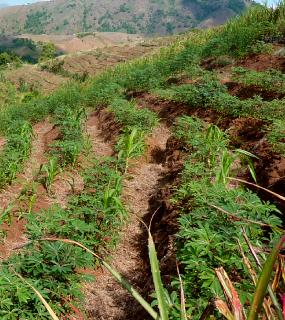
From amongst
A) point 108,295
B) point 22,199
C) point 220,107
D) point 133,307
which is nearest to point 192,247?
point 133,307

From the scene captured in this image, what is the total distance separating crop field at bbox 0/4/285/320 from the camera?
2.47 m

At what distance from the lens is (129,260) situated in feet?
16.2

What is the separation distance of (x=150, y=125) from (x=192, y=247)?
6.11 meters

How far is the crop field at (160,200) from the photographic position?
247 centimetres

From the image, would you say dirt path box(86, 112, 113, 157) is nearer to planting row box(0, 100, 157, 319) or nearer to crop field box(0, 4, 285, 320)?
crop field box(0, 4, 285, 320)

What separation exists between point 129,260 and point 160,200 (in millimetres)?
1149

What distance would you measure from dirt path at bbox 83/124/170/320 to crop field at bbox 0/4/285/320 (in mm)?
18

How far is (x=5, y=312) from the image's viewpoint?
2.85 metres

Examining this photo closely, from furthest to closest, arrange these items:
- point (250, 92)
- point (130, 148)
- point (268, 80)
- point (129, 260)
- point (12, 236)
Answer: point (250, 92) → point (268, 80) → point (130, 148) → point (12, 236) → point (129, 260)

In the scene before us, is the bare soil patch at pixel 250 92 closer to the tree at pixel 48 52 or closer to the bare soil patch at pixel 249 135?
the bare soil patch at pixel 249 135

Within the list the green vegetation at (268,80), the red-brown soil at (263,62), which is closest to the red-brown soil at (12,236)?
the green vegetation at (268,80)

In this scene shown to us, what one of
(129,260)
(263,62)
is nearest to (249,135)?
(129,260)

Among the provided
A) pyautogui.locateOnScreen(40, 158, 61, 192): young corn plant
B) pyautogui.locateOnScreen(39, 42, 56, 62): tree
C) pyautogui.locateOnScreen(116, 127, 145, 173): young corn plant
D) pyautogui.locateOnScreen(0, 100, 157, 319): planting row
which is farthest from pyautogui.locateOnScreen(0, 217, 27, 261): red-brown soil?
pyautogui.locateOnScreen(39, 42, 56, 62): tree

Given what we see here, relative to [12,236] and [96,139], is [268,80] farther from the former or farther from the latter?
[12,236]
